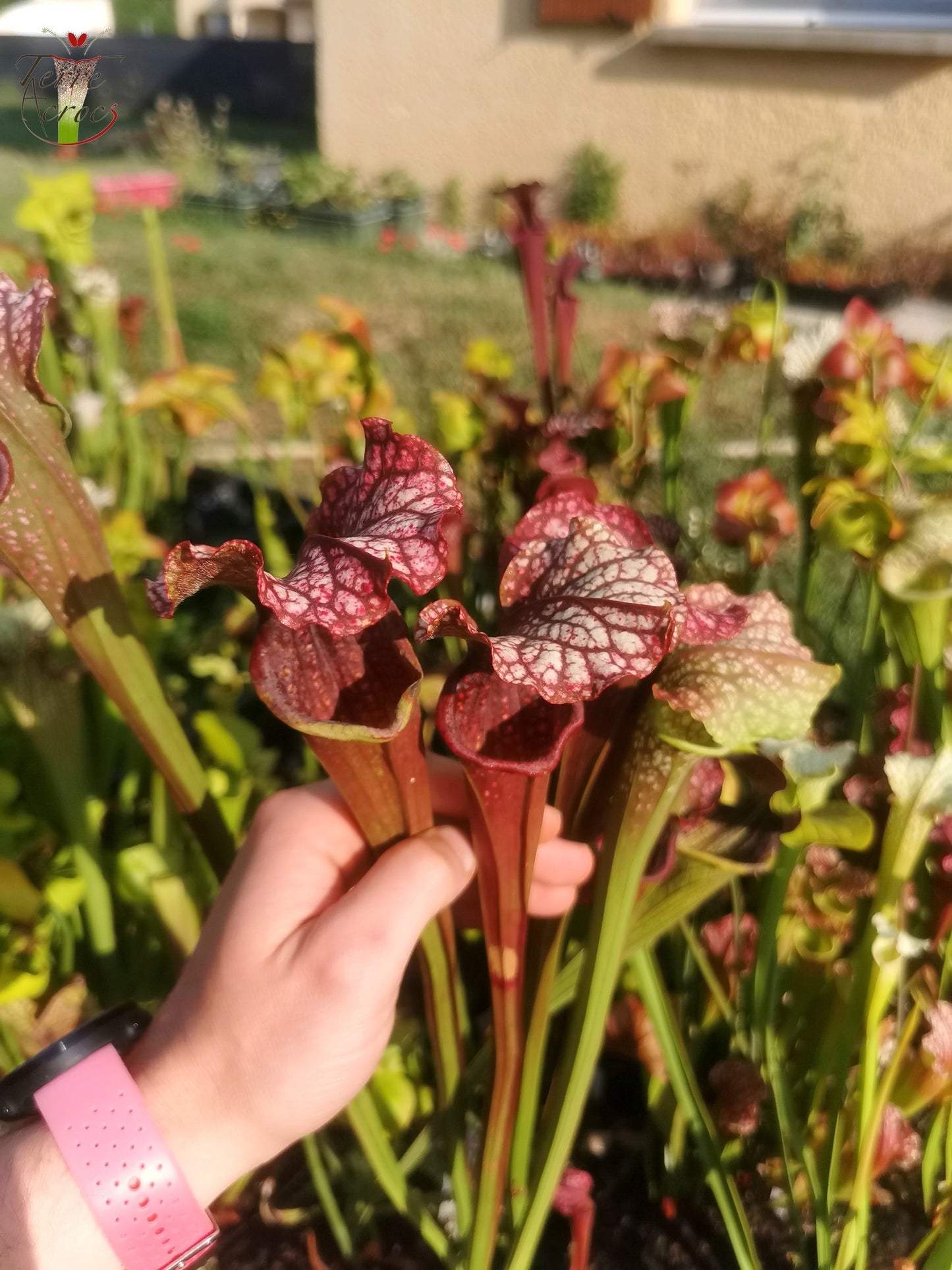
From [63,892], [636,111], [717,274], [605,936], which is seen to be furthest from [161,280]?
[636,111]

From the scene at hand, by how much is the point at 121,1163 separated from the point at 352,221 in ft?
18.1

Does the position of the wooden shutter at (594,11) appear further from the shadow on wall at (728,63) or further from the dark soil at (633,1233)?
the dark soil at (633,1233)

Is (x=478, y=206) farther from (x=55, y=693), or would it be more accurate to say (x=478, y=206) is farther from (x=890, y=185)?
(x=55, y=693)

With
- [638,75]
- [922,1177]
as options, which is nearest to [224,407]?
[922,1177]

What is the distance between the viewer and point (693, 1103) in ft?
2.13

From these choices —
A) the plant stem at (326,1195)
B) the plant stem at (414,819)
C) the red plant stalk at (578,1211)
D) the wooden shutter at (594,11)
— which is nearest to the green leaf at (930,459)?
the plant stem at (414,819)

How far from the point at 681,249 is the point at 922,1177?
4862 millimetres

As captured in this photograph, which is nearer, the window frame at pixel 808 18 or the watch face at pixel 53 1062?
the watch face at pixel 53 1062

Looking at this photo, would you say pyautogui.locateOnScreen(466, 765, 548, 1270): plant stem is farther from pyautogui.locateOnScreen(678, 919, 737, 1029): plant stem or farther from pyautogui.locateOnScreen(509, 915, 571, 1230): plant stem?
pyautogui.locateOnScreen(678, 919, 737, 1029): plant stem

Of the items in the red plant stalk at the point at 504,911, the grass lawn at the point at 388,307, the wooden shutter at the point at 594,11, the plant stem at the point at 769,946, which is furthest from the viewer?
the wooden shutter at the point at 594,11

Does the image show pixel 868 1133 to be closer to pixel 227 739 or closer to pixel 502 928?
pixel 502 928

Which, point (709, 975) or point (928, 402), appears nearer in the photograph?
point (709, 975)

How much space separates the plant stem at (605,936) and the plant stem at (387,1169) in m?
0.11

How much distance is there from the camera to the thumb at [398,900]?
52cm
